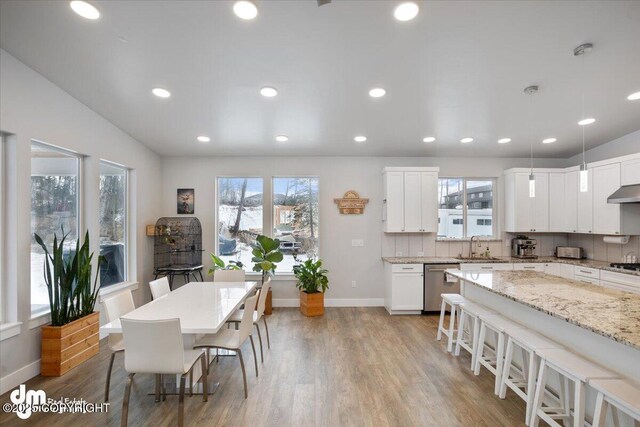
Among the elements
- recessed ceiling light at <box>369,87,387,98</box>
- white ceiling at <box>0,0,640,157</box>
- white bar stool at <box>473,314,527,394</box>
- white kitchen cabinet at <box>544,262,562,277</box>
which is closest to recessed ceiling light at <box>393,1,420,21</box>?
white ceiling at <box>0,0,640,157</box>

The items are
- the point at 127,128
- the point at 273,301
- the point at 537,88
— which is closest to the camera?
the point at 537,88

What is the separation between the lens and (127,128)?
4.08 metres

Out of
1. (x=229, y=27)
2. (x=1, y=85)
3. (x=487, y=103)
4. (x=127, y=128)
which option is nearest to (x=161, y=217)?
(x=127, y=128)

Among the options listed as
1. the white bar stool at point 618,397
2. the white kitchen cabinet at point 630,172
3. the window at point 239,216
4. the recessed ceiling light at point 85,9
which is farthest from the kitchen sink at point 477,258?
the recessed ceiling light at point 85,9

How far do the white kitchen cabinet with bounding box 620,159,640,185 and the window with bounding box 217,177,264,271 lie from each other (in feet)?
17.3

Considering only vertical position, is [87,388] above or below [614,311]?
below

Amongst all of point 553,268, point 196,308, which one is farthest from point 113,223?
point 553,268

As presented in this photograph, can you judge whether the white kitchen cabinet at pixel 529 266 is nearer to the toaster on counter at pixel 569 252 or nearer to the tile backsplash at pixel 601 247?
the toaster on counter at pixel 569 252

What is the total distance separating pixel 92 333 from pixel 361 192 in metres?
4.18

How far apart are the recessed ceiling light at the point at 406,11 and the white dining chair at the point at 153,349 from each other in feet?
7.89

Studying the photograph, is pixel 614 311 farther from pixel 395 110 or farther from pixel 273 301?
pixel 273 301

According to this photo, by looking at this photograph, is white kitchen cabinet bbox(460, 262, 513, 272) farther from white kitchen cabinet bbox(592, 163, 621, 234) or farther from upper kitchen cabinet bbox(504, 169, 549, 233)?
white kitchen cabinet bbox(592, 163, 621, 234)

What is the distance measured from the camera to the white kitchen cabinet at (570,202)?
479cm

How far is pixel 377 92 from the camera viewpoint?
9.84 feet
